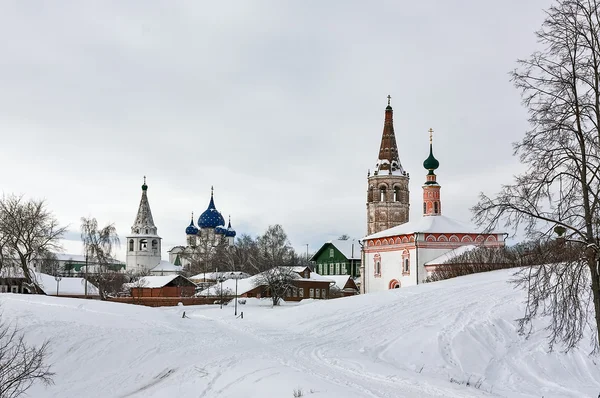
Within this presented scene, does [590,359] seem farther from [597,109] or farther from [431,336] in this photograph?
[597,109]

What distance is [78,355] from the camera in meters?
21.0

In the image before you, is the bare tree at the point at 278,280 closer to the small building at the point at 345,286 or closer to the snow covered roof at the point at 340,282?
the small building at the point at 345,286

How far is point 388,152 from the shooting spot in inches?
2753

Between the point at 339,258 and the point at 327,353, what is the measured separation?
6960 centimetres

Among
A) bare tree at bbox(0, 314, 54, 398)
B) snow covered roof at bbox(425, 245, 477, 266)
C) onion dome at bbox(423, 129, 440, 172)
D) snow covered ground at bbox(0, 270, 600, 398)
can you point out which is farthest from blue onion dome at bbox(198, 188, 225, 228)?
bare tree at bbox(0, 314, 54, 398)

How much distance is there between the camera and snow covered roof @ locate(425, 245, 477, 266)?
44097 millimetres

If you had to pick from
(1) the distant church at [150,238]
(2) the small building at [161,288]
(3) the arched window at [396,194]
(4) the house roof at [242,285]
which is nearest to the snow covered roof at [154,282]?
(2) the small building at [161,288]

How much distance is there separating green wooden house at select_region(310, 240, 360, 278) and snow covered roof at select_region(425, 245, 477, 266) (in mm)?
40873

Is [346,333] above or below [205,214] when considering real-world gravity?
below

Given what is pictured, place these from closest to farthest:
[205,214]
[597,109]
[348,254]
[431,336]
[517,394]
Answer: [597,109] < [517,394] < [431,336] < [348,254] < [205,214]

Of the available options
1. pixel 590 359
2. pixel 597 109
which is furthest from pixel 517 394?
pixel 597 109

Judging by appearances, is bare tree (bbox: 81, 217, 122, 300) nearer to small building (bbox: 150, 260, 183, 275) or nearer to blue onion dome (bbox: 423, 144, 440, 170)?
blue onion dome (bbox: 423, 144, 440, 170)

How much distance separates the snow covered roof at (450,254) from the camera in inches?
1736

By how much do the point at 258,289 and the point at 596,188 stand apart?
176 feet
